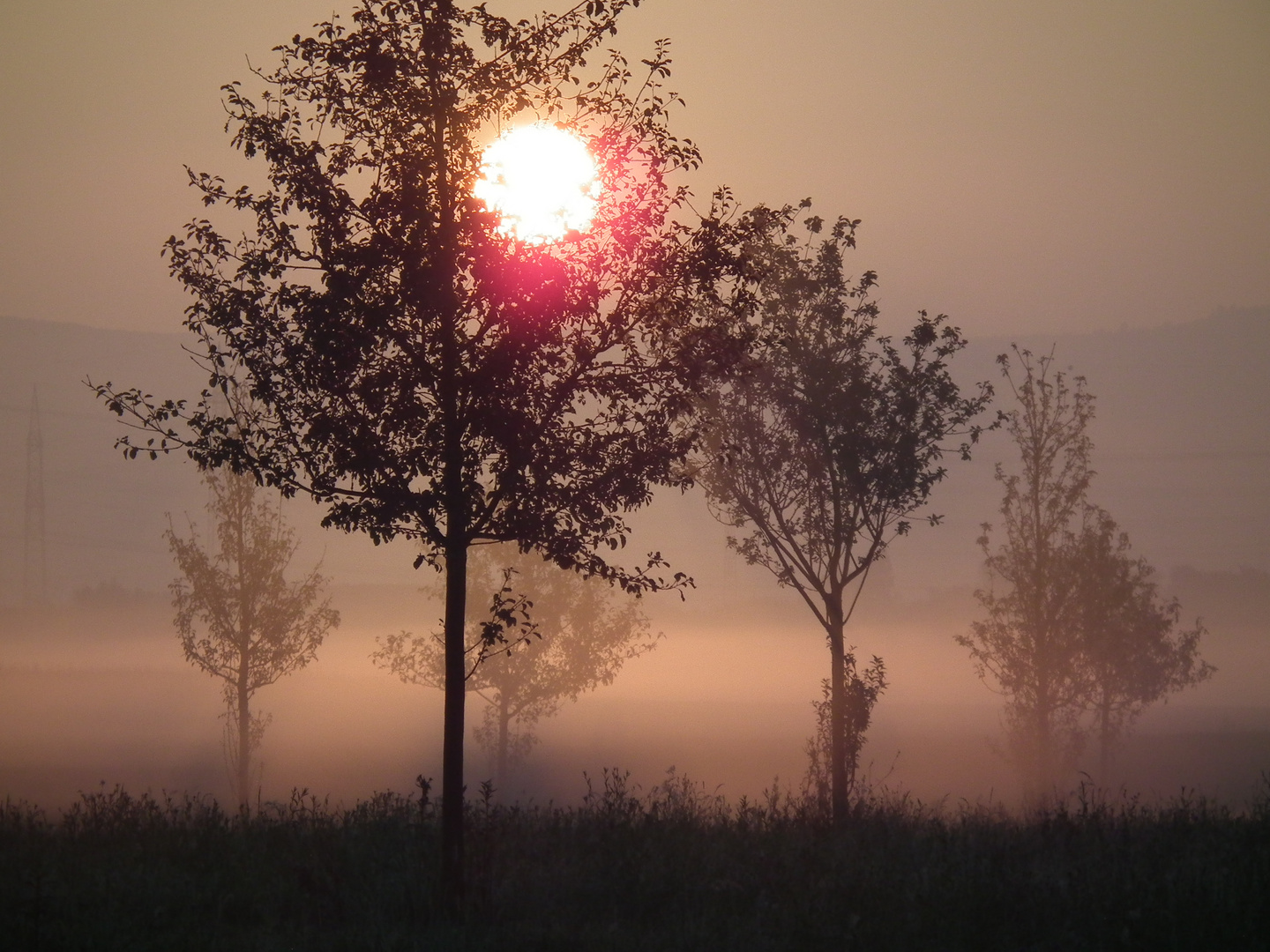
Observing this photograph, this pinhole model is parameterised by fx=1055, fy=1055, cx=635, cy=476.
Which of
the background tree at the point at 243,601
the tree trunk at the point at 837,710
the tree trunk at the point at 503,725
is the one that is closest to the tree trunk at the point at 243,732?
the background tree at the point at 243,601

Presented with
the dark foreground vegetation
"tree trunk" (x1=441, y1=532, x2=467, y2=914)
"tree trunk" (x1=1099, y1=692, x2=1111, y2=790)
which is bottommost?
"tree trunk" (x1=1099, y1=692, x2=1111, y2=790)

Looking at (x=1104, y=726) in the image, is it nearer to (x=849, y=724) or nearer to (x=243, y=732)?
(x=849, y=724)

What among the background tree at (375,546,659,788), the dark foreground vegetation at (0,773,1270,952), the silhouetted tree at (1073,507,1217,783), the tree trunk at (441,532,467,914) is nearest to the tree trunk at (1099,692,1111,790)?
the silhouetted tree at (1073,507,1217,783)

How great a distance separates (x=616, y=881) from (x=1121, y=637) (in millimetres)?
35769

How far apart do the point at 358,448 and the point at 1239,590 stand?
706 ft

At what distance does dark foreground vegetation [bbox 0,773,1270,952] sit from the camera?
962 cm

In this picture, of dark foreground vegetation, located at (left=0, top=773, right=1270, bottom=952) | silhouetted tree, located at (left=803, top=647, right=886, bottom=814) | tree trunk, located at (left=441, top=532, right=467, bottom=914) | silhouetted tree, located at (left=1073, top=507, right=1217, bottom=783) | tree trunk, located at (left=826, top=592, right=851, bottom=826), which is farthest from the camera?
silhouetted tree, located at (left=1073, top=507, right=1217, bottom=783)

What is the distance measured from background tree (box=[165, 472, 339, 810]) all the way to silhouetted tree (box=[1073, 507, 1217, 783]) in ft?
89.6

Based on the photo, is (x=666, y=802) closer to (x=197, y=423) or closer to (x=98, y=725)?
(x=197, y=423)

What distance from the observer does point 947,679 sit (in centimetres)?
19812

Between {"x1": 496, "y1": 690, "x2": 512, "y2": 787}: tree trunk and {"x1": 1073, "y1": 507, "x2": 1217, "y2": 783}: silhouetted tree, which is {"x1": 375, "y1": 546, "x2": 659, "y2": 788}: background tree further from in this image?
{"x1": 1073, "y1": 507, "x2": 1217, "y2": 783}: silhouetted tree

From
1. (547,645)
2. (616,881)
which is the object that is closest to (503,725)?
(547,645)

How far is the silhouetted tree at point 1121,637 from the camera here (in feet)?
129

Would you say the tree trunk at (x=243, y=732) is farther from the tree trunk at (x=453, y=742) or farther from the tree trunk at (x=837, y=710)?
the tree trunk at (x=453, y=742)
